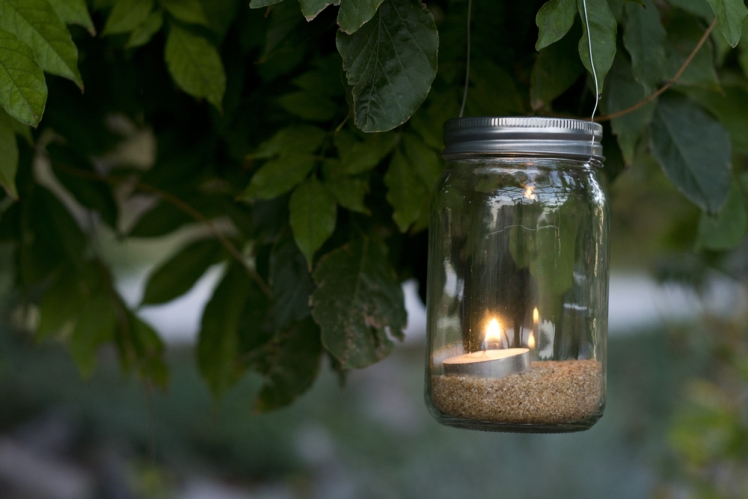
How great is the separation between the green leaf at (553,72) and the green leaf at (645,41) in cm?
4

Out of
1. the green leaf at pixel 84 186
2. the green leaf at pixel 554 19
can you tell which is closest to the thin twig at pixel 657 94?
the green leaf at pixel 554 19

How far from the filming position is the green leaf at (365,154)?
604 millimetres

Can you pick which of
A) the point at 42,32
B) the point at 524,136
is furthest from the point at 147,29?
the point at 524,136

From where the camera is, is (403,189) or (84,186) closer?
(403,189)

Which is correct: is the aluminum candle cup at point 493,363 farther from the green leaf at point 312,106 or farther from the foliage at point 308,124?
the green leaf at point 312,106

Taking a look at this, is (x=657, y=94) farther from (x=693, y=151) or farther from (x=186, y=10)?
(x=186, y=10)

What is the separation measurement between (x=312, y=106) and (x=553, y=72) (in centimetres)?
21

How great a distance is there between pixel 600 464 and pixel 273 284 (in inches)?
118

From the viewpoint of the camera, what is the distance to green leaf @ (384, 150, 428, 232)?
61 centimetres

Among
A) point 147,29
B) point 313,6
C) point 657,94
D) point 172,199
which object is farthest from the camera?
point 172,199

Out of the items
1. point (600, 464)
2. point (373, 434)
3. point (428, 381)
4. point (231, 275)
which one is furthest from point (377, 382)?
point (428, 381)

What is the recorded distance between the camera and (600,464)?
3.28m

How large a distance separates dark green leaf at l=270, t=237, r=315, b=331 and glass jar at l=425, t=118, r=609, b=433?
12cm

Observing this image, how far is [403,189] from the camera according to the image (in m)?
0.62
